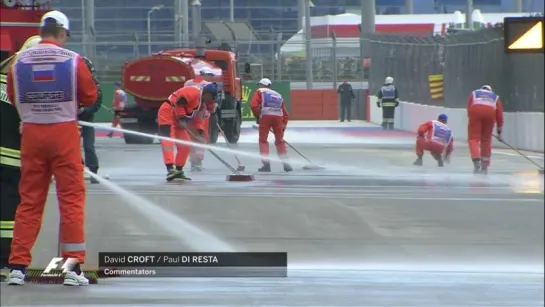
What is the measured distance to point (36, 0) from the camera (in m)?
9.38

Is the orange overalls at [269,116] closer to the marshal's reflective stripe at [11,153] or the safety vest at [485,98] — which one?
the safety vest at [485,98]

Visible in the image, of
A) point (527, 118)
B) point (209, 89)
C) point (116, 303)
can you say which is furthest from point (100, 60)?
point (116, 303)

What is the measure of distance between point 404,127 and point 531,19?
1420cm

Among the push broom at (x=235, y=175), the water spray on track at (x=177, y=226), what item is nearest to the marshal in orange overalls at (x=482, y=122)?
the push broom at (x=235, y=175)

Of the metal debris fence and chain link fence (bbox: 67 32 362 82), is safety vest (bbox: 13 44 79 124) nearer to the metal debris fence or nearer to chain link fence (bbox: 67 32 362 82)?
the metal debris fence

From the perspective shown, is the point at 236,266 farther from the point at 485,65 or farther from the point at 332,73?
the point at 485,65

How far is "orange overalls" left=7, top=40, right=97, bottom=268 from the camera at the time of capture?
7543 mm

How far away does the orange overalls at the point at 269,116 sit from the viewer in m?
15.4

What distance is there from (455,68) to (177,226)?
5.66m

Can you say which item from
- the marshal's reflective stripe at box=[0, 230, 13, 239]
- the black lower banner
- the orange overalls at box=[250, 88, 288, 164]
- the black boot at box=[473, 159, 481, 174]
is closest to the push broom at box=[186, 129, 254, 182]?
the orange overalls at box=[250, 88, 288, 164]

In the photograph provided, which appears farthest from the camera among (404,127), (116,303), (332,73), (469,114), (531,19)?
(404,127)

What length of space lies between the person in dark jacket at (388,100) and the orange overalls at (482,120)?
94 cm

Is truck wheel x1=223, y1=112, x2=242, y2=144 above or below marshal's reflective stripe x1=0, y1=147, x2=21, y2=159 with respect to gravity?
below

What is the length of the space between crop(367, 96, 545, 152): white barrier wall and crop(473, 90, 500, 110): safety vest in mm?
490
